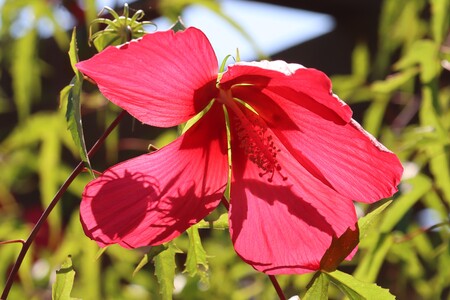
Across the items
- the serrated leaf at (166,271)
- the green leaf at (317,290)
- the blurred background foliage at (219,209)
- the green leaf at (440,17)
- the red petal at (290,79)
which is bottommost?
the blurred background foliage at (219,209)

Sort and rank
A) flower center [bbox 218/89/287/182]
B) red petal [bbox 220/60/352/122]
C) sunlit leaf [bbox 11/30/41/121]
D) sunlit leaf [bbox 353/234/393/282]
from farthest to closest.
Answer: sunlit leaf [bbox 11/30/41/121] < sunlit leaf [bbox 353/234/393/282] < flower center [bbox 218/89/287/182] < red petal [bbox 220/60/352/122]

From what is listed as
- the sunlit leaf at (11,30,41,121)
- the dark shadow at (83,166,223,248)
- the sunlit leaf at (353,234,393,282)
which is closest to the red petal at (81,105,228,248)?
the dark shadow at (83,166,223,248)

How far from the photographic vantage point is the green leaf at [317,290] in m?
0.54

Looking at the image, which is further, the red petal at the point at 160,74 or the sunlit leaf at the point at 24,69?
the sunlit leaf at the point at 24,69

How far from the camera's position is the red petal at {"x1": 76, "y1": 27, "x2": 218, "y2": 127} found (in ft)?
1.68

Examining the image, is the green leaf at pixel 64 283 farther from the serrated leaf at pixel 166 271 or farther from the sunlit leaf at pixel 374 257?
the sunlit leaf at pixel 374 257

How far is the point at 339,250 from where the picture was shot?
0.55 meters

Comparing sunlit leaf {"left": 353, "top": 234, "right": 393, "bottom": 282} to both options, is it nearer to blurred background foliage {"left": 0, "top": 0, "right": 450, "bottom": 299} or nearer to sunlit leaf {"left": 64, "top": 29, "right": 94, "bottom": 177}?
blurred background foliage {"left": 0, "top": 0, "right": 450, "bottom": 299}

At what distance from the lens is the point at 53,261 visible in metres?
1.37

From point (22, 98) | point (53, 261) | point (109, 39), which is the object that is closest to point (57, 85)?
point (53, 261)

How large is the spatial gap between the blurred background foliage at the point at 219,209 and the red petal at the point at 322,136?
93 millimetres

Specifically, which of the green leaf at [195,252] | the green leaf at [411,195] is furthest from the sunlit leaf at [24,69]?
the green leaf at [195,252]

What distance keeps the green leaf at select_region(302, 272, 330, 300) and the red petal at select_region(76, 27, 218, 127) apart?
0.14 m

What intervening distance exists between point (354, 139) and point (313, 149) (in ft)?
0.14
